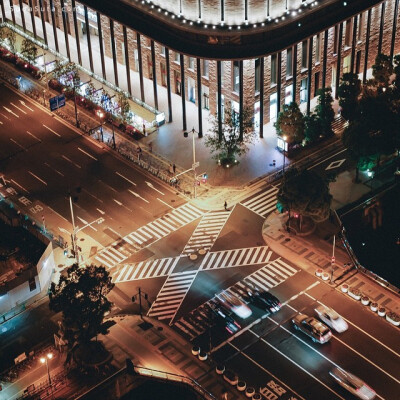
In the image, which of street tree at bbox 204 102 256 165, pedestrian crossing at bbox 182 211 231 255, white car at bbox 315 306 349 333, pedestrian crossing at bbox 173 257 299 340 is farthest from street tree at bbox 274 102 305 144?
white car at bbox 315 306 349 333

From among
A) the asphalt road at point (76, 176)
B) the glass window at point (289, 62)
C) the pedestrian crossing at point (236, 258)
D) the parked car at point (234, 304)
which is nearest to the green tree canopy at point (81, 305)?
the parked car at point (234, 304)

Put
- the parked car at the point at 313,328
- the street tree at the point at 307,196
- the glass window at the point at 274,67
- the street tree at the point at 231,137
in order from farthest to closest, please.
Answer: the glass window at the point at 274,67 → the street tree at the point at 231,137 → the street tree at the point at 307,196 → the parked car at the point at 313,328

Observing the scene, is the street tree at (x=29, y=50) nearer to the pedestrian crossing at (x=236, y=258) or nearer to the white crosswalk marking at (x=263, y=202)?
the white crosswalk marking at (x=263, y=202)

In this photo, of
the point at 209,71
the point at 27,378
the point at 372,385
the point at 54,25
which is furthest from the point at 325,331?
the point at 54,25

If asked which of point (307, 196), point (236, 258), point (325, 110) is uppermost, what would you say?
point (325, 110)

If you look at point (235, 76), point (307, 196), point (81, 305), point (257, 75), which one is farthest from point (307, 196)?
point (81, 305)

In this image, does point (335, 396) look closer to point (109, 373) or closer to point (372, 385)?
point (372, 385)

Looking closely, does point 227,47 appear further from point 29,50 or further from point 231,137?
point 29,50
